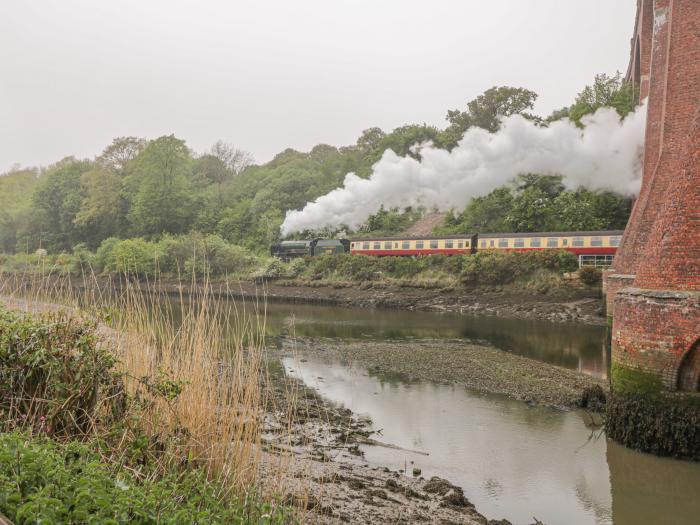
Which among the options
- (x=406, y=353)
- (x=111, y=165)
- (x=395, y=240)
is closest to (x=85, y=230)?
(x=111, y=165)

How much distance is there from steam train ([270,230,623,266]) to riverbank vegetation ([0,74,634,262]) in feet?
9.99

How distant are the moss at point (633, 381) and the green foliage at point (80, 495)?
550 centimetres

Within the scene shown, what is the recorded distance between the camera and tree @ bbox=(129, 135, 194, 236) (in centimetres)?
4794

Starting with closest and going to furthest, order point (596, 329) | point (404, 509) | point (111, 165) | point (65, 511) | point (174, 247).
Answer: point (65, 511) < point (404, 509) < point (596, 329) < point (174, 247) < point (111, 165)

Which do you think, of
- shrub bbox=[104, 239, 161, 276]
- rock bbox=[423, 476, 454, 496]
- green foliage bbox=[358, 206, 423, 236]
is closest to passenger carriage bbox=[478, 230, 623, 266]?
green foliage bbox=[358, 206, 423, 236]

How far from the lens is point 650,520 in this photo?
5.99 m

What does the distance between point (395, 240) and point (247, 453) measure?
30.1 meters

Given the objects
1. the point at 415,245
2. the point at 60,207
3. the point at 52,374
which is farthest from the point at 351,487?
the point at 60,207

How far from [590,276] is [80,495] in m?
24.9

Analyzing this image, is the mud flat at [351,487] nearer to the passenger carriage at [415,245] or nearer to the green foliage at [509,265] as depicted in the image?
the green foliage at [509,265]

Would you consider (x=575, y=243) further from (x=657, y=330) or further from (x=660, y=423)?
→ (x=660, y=423)

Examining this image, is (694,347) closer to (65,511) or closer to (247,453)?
(247,453)

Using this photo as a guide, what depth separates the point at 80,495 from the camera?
9.18ft

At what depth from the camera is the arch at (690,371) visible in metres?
6.84
